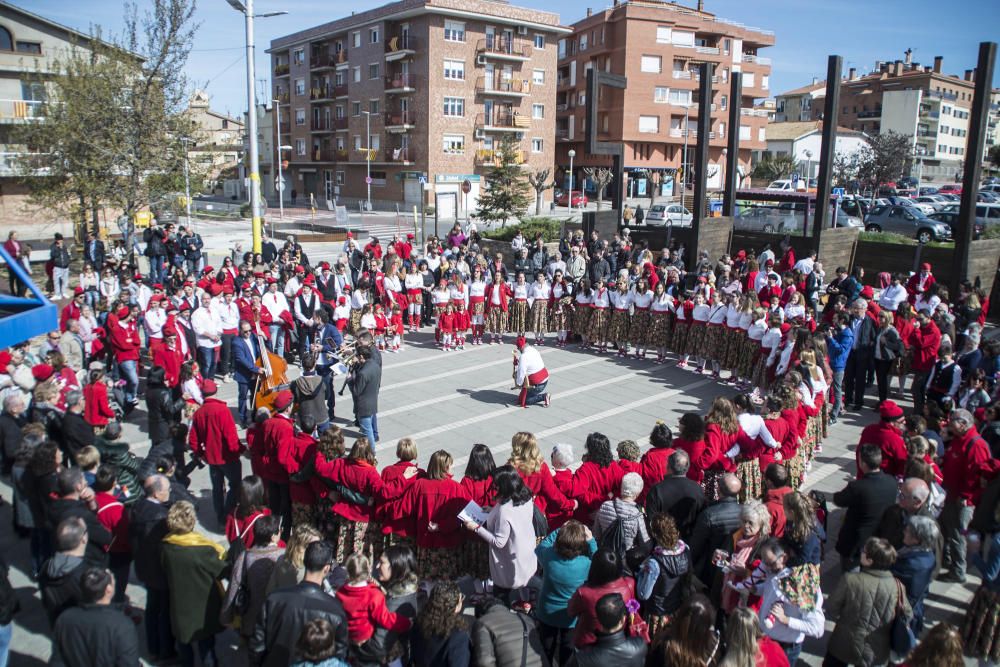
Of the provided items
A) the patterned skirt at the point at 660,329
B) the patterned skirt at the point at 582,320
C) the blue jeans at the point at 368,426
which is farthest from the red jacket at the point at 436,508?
the patterned skirt at the point at 582,320

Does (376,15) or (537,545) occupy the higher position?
(376,15)

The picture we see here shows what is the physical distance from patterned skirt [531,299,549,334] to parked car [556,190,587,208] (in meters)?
44.6

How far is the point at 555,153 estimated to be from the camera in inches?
2643

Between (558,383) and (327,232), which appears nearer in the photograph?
(558,383)

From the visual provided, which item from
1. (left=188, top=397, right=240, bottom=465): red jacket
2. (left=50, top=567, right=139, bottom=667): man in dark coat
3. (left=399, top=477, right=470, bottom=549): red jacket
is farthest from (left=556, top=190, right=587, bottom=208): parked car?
(left=50, top=567, right=139, bottom=667): man in dark coat

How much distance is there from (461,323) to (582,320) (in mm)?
2584

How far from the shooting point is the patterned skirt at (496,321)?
15.7 meters

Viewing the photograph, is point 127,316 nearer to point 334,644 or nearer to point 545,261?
point 334,644

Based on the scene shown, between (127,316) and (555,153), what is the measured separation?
194 feet

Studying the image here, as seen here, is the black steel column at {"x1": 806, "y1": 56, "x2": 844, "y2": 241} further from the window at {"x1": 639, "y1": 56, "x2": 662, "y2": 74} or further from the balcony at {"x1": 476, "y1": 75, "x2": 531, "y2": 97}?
the window at {"x1": 639, "y1": 56, "x2": 662, "y2": 74}

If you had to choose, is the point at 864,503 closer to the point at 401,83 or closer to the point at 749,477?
the point at 749,477

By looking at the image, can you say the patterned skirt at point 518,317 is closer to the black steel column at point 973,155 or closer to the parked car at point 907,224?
the black steel column at point 973,155

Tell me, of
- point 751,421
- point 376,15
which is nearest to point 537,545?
point 751,421

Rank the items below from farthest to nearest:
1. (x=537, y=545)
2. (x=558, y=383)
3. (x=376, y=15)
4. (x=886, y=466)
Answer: (x=376, y=15)
(x=558, y=383)
(x=886, y=466)
(x=537, y=545)
